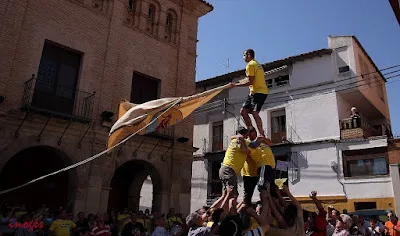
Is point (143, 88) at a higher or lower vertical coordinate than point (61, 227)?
higher

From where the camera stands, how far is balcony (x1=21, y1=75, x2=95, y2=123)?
11648mm

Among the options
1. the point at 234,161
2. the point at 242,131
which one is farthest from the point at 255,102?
the point at 234,161

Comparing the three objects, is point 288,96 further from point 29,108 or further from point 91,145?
point 29,108

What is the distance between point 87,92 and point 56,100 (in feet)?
3.81

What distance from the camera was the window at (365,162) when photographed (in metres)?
19.6

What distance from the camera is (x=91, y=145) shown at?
1291 cm

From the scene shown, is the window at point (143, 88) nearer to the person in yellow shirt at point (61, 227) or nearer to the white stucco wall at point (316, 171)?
the person in yellow shirt at point (61, 227)

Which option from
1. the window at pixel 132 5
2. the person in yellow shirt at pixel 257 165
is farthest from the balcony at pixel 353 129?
the person in yellow shirt at pixel 257 165

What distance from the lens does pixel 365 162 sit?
20109 mm

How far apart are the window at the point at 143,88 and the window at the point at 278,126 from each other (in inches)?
425

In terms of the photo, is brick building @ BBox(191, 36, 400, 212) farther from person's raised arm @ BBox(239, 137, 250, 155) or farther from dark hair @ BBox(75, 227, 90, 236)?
person's raised arm @ BBox(239, 137, 250, 155)

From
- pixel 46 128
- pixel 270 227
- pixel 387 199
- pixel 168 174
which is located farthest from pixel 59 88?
pixel 387 199

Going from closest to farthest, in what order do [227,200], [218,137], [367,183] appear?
[227,200] < [367,183] < [218,137]

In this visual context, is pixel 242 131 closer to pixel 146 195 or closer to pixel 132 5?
pixel 132 5
